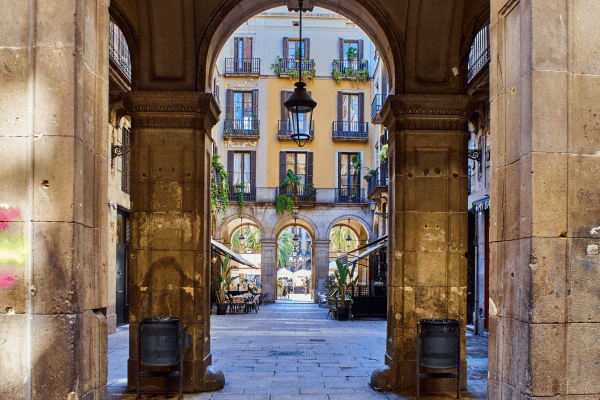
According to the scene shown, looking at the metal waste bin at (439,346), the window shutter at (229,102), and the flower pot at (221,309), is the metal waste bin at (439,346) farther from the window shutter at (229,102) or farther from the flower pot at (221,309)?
the window shutter at (229,102)

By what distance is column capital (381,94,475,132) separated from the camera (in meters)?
7.70

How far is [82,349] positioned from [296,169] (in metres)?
26.7

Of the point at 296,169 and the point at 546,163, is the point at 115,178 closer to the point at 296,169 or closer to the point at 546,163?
the point at 546,163

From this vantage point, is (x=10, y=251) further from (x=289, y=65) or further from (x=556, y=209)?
(x=289, y=65)

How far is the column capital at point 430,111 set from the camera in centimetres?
770

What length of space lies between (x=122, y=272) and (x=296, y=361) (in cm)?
823

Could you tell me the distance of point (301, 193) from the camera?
97.0 feet

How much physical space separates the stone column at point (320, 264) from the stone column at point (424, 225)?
20839 mm

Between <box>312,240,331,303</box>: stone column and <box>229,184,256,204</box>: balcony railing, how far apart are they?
4.25 m

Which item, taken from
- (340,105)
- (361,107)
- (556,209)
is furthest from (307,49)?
(556,209)

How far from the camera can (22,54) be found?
3.51 metres

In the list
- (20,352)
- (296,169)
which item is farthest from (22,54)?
(296,169)

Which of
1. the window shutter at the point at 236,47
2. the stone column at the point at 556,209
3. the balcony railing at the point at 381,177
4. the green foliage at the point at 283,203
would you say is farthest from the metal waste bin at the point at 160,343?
the window shutter at the point at 236,47

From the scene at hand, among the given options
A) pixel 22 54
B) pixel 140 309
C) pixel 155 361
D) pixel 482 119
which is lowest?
pixel 155 361
